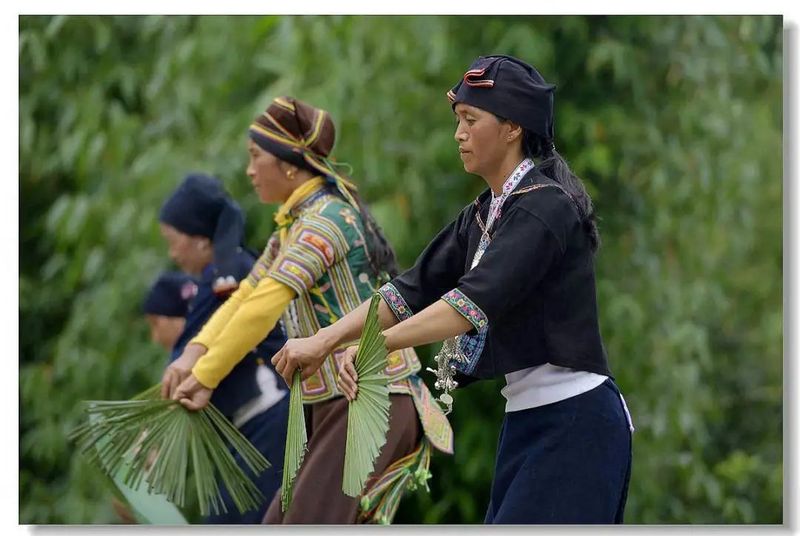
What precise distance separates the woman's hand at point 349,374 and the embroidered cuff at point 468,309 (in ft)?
0.98

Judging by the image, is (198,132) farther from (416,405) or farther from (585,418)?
(585,418)

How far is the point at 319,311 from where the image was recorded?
3.68 m

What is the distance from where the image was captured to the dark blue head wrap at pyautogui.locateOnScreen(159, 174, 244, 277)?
14.7 feet

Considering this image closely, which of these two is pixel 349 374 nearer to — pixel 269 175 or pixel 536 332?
pixel 536 332

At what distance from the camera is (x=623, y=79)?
5445 millimetres

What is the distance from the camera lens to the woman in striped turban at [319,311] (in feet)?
11.9

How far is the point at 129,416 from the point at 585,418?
1.33 meters

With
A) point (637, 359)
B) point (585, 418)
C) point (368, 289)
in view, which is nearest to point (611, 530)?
point (585, 418)

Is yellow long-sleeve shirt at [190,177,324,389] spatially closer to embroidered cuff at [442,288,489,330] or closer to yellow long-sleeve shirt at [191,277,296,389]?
yellow long-sleeve shirt at [191,277,296,389]

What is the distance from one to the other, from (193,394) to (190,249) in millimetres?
882

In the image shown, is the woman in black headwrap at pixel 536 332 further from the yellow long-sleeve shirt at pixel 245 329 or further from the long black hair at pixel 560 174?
the yellow long-sleeve shirt at pixel 245 329

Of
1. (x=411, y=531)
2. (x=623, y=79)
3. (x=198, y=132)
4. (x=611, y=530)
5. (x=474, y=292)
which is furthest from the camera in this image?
(x=198, y=132)

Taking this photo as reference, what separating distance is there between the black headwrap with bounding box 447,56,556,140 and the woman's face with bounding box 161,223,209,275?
5.65 ft

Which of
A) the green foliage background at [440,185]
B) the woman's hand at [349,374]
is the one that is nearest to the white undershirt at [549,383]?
the woman's hand at [349,374]
